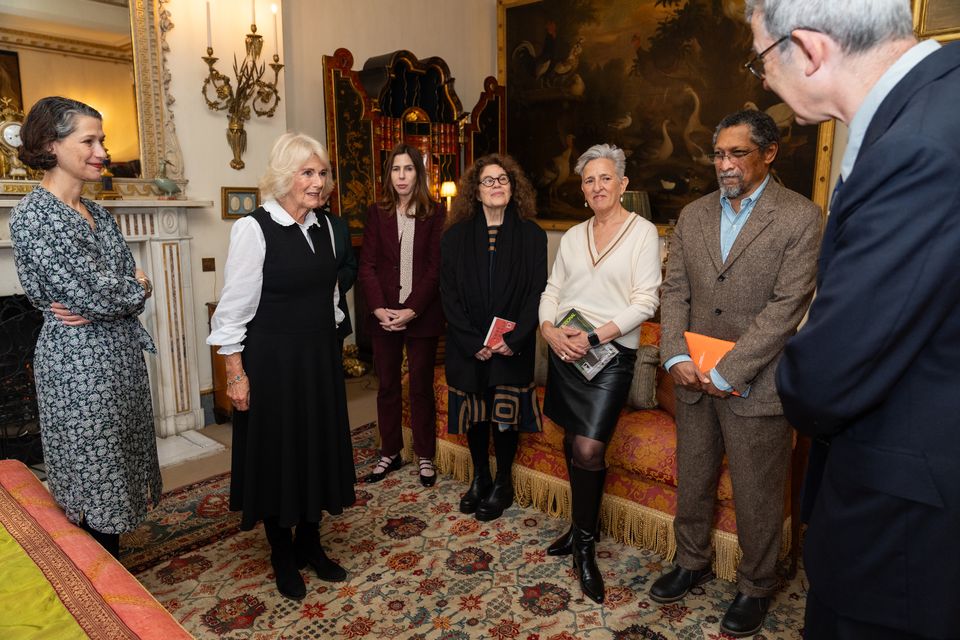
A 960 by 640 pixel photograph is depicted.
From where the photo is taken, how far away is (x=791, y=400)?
114 cm

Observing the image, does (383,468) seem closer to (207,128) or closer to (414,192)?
(414,192)

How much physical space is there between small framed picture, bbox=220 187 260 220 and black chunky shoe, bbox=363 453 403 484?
2.21 metres

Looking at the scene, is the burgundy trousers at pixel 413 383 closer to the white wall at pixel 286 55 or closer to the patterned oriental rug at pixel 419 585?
the patterned oriental rug at pixel 419 585

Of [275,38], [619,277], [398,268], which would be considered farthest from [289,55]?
[619,277]

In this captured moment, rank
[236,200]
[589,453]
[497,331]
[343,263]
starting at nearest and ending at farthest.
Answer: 1. [589,453]
2. [497,331]
3. [343,263]
4. [236,200]

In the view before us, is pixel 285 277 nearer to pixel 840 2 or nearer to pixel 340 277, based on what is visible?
pixel 340 277

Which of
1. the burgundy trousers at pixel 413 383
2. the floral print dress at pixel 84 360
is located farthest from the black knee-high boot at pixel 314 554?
the burgundy trousers at pixel 413 383

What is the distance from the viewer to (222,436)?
4.74 m

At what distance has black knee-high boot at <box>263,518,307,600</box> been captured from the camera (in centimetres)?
267

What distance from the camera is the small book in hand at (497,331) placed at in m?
3.16

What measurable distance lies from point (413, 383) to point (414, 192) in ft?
3.58

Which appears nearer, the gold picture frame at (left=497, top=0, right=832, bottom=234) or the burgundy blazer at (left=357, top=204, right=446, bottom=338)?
the burgundy blazer at (left=357, top=204, right=446, bottom=338)

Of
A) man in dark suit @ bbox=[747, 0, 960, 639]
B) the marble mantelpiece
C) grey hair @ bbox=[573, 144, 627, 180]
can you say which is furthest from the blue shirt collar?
the marble mantelpiece

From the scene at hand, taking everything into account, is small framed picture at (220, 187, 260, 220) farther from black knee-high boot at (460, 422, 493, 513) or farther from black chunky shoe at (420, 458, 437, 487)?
black knee-high boot at (460, 422, 493, 513)
